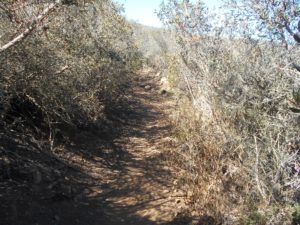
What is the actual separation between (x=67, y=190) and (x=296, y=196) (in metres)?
3.49

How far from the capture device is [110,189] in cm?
695

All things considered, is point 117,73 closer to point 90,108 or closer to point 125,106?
point 125,106

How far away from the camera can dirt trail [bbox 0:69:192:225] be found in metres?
5.61

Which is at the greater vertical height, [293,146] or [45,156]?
[293,146]

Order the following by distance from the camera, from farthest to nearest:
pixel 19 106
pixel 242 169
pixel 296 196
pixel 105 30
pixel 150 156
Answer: pixel 105 30, pixel 150 156, pixel 19 106, pixel 242 169, pixel 296 196

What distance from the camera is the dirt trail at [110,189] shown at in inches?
221

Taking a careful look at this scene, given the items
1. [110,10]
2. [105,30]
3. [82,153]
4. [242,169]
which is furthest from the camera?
[110,10]

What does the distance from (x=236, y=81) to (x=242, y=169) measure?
1.69 m

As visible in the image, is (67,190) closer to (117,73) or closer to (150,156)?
(150,156)

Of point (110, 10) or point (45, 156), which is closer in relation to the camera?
point (45, 156)

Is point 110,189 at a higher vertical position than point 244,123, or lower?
lower

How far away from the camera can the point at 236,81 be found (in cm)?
694

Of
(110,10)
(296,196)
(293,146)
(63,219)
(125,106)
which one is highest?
A: (110,10)

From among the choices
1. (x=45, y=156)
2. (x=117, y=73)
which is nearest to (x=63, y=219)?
(x=45, y=156)
